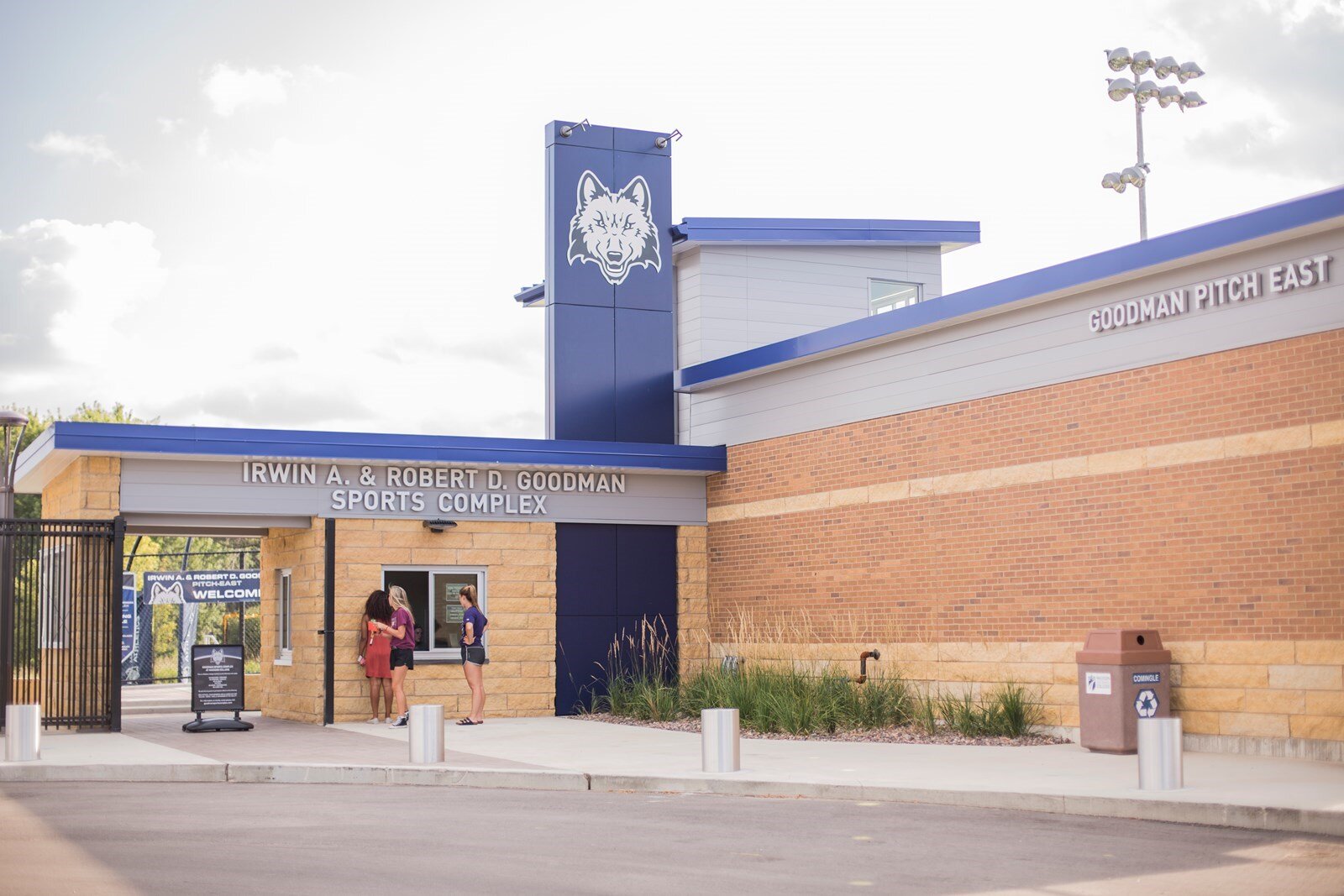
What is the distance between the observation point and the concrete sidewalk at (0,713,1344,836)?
11.0m

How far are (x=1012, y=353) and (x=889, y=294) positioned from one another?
10.0m

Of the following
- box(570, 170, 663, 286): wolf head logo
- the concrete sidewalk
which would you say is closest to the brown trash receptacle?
the concrete sidewalk

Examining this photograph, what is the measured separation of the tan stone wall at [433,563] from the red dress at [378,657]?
0.55m

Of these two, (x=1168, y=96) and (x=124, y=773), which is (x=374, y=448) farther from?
(x=1168, y=96)

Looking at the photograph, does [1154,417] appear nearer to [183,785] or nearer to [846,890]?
[846,890]

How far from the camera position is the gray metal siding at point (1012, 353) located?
14062 mm

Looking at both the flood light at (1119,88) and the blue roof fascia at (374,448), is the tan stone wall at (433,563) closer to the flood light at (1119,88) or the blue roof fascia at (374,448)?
the blue roof fascia at (374,448)

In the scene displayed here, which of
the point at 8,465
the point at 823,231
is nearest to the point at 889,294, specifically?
the point at 823,231

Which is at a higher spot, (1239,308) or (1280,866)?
(1239,308)

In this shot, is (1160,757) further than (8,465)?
No

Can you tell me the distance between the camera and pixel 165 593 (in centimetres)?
3325

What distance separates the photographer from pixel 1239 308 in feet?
47.5

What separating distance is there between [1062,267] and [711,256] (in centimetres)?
1004

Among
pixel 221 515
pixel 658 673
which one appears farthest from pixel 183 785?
pixel 658 673
